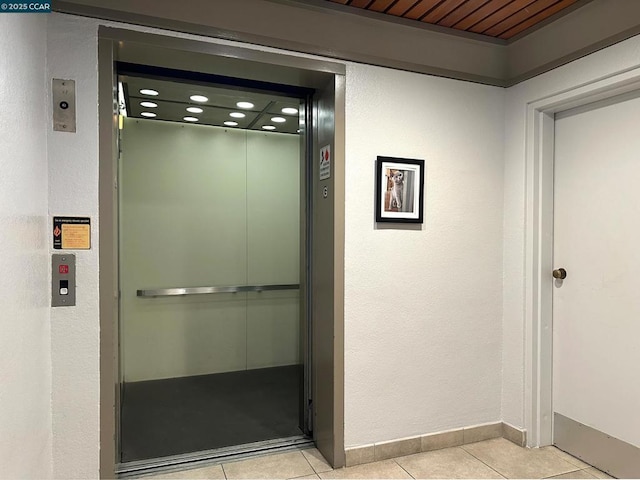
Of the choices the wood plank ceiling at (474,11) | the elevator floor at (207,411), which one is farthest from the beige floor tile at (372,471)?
the wood plank ceiling at (474,11)

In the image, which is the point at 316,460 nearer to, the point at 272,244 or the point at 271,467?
→ the point at 271,467

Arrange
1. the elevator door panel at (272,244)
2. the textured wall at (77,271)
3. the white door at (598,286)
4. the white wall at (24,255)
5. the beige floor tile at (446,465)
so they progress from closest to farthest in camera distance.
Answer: the white wall at (24,255) → the textured wall at (77,271) → the white door at (598,286) → the beige floor tile at (446,465) → the elevator door panel at (272,244)

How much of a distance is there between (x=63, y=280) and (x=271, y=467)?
1516mm

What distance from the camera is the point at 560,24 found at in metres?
2.53

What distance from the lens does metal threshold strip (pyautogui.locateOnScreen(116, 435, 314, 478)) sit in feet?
8.03

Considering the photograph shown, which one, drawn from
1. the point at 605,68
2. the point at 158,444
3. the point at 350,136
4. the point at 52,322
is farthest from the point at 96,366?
the point at 605,68

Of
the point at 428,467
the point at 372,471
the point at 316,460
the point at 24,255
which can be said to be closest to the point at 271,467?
the point at 316,460

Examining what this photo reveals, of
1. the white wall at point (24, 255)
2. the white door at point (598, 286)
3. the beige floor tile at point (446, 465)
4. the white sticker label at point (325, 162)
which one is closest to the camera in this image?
the white wall at point (24, 255)

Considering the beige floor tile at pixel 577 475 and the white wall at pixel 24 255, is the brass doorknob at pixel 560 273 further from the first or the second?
the white wall at pixel 24 255

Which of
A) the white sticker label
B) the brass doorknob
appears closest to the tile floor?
the brass doorknob

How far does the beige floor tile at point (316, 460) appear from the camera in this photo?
8.29 ft

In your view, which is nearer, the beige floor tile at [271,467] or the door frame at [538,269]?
the beige floor tile at [271,467]

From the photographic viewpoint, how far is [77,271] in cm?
208

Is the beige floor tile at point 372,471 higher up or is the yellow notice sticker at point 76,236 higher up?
the yellow notice sticker at point 76,236
